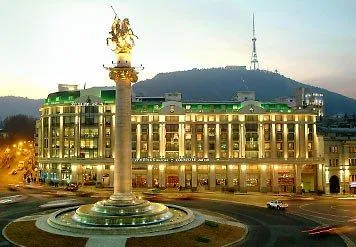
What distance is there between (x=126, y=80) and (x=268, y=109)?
8429cm

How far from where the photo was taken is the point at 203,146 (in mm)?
141000

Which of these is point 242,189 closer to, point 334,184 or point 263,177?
point 263,177

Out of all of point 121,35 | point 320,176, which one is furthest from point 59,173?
Result: point 121,35

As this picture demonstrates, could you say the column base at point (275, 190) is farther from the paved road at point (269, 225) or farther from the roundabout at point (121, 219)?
the roundabout at point (121, 219)

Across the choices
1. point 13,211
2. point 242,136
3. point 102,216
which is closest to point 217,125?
point 242,136

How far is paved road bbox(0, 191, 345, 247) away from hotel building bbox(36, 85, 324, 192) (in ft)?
114

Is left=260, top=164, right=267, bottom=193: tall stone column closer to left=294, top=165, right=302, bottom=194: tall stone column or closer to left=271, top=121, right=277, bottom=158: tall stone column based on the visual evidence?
left=271, top=121, right=277, bottom=158: tall stone column

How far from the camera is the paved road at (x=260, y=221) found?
59.4 meters

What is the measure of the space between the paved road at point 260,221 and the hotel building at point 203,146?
34.7 m

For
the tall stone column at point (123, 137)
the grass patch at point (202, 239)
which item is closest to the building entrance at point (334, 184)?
the tall stone column at point (123, 137)

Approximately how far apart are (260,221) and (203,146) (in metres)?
66.8

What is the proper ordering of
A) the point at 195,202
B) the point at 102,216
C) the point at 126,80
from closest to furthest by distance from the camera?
the point at 102,216, the point at 126,80, the point at 195,202

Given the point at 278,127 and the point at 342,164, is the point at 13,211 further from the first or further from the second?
the point at 342,164

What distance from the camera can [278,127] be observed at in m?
141
